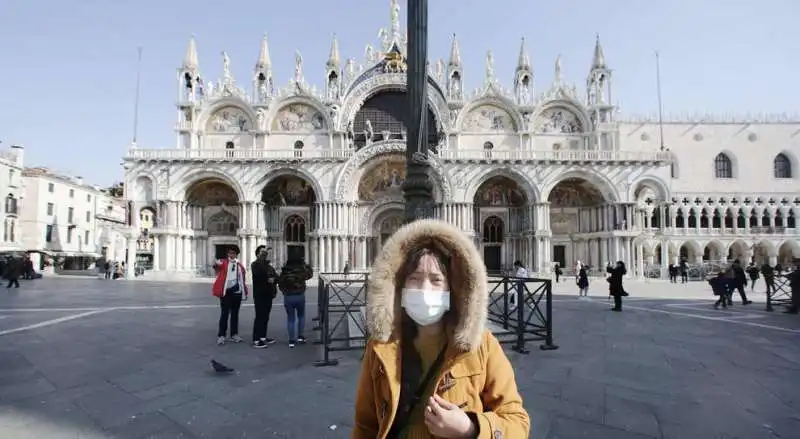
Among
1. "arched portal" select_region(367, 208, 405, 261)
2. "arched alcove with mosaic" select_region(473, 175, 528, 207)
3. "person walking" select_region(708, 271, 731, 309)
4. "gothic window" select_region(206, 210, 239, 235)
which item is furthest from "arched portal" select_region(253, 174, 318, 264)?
"person walking" select_region(708, 271, 731, 309)

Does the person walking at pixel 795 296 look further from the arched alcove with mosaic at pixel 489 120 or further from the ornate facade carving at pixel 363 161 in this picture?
the arched alcove with mosaic at pixel 489 120

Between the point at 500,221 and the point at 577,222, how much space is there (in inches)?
220

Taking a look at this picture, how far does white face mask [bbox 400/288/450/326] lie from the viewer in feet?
5.87

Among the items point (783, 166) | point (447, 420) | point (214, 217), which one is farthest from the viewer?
point (783, 166)

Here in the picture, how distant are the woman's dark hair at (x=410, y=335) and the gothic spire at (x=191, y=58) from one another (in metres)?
34.7

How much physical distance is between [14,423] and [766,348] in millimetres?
10448

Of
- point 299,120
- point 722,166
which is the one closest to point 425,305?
point 299,120

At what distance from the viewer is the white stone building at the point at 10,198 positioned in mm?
37250

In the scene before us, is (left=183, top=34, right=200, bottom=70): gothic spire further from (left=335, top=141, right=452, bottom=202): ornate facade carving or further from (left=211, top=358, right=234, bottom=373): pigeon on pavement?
(left=211, top=358, right=234, bottom=373): pigeon on pavement

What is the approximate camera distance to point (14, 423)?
13.3 feet

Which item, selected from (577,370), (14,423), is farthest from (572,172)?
(14,423)

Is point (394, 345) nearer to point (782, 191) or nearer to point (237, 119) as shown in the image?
point (237, 119)

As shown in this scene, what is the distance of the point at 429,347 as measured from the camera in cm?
183

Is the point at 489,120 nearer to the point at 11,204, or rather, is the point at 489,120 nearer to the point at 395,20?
the point at 395,20
